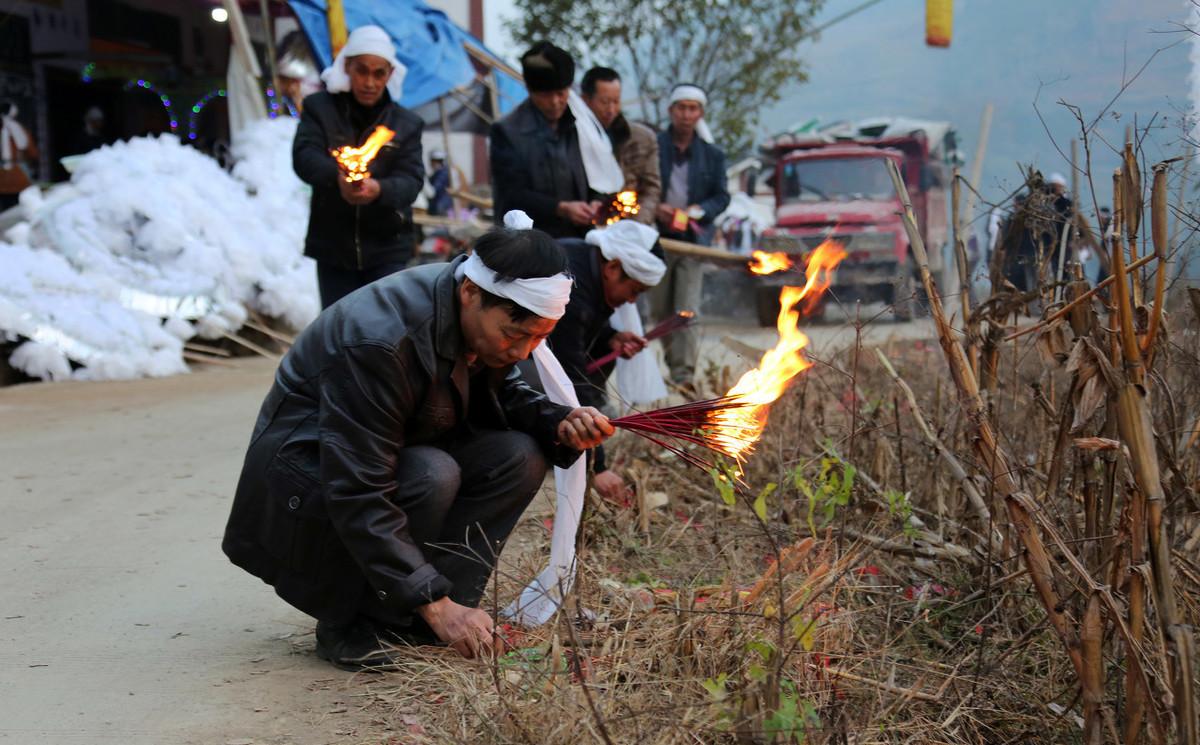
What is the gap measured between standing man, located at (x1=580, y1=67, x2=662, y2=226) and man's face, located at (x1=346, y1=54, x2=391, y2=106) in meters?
1.28

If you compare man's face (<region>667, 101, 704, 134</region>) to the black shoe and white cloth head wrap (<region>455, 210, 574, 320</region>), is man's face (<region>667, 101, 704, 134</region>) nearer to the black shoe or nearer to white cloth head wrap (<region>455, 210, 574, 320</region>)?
white cloth head wrap (<region>455, 210, 574, 320</region>)

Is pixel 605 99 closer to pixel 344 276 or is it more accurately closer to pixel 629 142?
pixel 629 142

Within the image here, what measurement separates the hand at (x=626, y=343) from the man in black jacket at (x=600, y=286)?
0.17 m

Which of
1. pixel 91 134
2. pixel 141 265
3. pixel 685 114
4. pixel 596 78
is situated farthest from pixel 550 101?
pixel 91 134

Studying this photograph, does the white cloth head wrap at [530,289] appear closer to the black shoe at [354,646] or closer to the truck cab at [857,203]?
the black shoe at [354,646]

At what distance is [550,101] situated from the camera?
5410mm

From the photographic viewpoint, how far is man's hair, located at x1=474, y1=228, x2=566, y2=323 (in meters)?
2.75

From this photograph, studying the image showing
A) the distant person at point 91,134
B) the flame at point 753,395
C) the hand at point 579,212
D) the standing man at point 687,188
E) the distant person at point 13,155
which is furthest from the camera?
the distant person at point 91,134

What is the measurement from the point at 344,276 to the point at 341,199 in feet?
1.03

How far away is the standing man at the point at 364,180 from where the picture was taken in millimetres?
4859

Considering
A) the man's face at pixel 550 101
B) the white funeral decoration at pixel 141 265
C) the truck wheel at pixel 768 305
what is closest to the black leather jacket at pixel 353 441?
the man's face at pixel 550 101

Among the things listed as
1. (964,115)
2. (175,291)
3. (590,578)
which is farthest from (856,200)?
(590,578)

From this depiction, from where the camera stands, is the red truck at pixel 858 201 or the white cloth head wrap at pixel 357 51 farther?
the red truck at pixel 858 201

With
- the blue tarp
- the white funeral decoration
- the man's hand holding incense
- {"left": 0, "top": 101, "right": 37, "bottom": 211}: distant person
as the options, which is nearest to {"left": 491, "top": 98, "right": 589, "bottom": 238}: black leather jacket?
the man's hand holding incense
